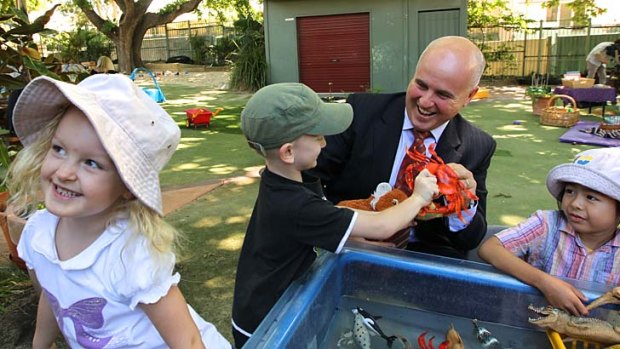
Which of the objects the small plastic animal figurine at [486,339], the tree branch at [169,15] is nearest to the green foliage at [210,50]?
the tree branch at [169,15]

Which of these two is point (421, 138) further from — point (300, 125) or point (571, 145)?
point (571, 145)

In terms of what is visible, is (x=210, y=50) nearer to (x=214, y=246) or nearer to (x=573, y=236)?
(x=214, y=246)

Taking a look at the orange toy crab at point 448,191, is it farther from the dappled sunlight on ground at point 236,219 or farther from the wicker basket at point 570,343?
the dappled sunlight on ground at point 236,219

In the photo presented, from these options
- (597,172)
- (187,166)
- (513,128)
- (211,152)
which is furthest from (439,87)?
(513,128)

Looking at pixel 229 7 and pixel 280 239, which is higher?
pixel 229 7

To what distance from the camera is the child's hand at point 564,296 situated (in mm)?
1604

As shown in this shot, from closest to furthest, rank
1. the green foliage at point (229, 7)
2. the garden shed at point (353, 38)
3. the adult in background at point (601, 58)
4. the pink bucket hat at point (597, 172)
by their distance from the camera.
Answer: the pink bucket hat at point (597, 172), the adult in background at point (601, 58), the garden shed at point (353, 38), the green foliage at point (229, 7)

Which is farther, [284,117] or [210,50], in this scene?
[210,50]

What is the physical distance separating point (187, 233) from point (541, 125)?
7351mm

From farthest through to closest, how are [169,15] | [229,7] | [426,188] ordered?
[229,7] < [169,15] < [426,188]

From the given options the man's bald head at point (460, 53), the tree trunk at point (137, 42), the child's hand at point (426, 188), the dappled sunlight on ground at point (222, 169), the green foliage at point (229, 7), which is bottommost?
the dappled sunlight on ground at point (222, 169)

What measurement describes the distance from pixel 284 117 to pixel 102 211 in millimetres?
629

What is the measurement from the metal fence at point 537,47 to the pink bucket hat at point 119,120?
687 inches

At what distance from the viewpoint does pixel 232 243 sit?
4.00 metres
